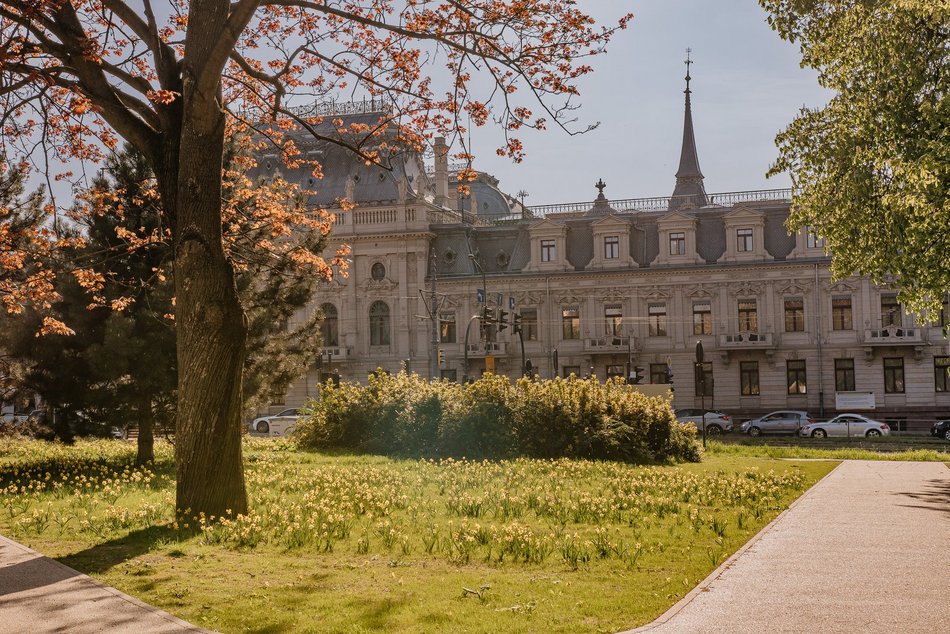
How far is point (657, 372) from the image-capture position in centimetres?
5984

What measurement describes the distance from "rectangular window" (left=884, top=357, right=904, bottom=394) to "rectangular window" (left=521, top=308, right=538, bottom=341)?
2023 centimetres

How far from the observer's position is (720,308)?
58.9 meters

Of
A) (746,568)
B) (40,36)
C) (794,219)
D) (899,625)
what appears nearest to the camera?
(899,625)

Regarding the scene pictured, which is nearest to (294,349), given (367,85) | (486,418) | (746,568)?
(486,418)

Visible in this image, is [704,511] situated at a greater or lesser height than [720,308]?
lesser

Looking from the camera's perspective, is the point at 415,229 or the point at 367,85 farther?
the point at 415,229

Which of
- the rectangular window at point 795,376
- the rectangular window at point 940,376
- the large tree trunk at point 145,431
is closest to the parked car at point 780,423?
the rectangular window at point 795,376

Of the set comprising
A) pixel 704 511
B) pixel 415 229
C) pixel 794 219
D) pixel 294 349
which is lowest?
pixel 704 511

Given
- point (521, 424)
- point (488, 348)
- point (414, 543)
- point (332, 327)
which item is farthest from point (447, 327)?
point (414, 543)

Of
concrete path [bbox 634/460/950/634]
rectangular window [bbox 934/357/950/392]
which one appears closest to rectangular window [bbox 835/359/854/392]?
rectangular window [bbox 934/357/950/392]

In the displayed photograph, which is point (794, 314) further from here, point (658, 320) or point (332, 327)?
point (332, 327)

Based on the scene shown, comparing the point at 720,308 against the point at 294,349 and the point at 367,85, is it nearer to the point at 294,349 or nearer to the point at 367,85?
the point at 294,349

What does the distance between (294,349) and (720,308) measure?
38.6 m

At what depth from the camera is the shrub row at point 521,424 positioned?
24.1 m
